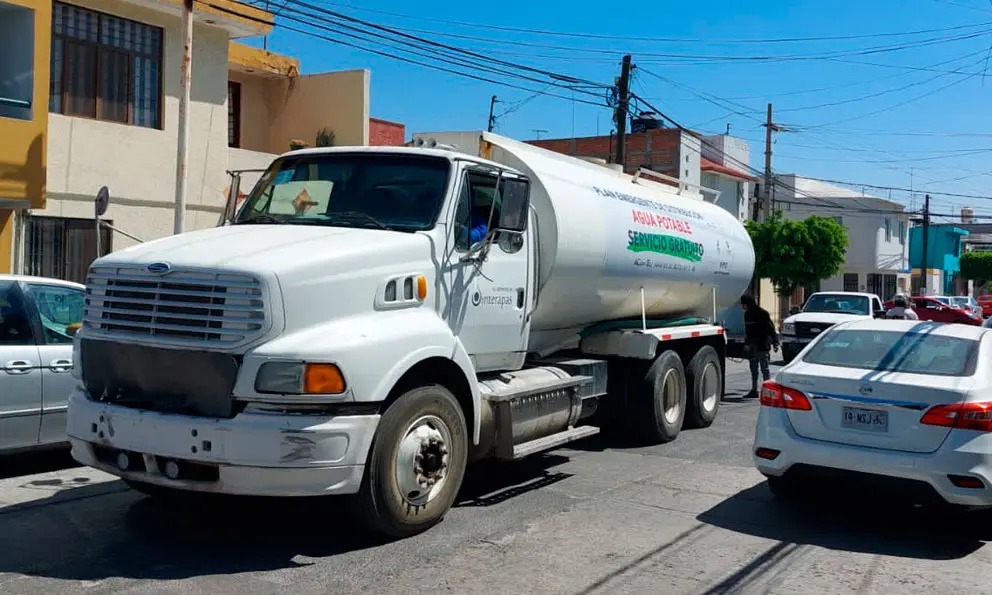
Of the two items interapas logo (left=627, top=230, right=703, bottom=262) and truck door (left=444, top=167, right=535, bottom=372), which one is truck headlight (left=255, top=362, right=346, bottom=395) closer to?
truck door (left=444, top=167, right=535, bottom=372)

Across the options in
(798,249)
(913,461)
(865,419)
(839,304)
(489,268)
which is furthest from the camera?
(798,249)

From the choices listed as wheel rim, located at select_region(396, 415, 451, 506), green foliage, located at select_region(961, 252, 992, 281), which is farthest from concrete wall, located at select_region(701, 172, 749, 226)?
wheel rim, located at select_region(396, 415, 451, 506)

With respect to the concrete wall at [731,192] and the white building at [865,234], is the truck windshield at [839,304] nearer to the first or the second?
the concrete wall at [731,192]

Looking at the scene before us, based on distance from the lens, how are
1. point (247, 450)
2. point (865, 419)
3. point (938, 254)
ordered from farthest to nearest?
point (938, 254) → point (865, 419) → point (247, 450)

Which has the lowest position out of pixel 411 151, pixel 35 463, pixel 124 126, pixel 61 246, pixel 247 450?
pixel 35 463

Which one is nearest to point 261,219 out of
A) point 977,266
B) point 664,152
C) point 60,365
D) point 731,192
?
point 60,365

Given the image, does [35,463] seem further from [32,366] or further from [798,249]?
[798,249]

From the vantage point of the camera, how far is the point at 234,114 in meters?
22.4

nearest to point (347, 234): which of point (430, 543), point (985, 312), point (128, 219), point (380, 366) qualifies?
point (380, 366)

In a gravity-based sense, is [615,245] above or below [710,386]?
above

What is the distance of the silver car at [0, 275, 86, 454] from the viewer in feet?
25.5

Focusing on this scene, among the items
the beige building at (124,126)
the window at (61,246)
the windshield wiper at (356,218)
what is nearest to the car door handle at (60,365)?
the windshield wiper at (356,218)

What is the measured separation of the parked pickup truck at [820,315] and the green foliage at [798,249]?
42.9 feet

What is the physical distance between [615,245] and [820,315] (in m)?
14.4
